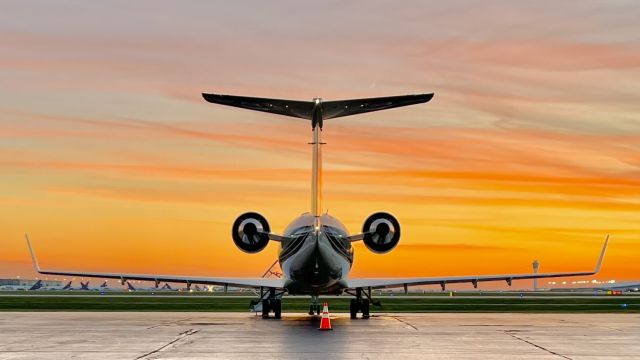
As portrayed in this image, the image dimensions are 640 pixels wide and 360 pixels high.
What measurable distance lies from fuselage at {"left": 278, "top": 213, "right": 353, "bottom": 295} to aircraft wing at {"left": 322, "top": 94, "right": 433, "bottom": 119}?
439 centimetres

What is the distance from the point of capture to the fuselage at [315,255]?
31.9m

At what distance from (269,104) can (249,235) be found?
6.17m

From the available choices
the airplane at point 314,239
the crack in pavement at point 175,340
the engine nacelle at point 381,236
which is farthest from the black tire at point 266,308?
the crack in pavement at point 175,340

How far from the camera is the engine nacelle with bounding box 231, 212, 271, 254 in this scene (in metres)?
35.2

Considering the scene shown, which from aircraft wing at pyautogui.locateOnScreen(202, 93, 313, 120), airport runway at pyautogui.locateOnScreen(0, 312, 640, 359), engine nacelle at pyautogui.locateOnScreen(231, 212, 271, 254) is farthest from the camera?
engine nacelle at pyautogui.locateOnScreen(231, 212, 271, 254)

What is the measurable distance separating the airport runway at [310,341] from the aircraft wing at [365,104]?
8.62 metres

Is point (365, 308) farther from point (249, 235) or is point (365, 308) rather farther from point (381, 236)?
point (249, 235)

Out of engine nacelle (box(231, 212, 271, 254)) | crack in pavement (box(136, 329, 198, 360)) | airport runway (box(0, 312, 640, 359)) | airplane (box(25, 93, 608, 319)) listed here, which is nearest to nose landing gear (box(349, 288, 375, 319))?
airplane (box(25, 93, 608, 319))

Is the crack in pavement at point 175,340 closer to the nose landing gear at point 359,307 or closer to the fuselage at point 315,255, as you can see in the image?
the fuselage at point 315,255

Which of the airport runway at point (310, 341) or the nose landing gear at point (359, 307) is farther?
the nose landing gear at point (359, 307)

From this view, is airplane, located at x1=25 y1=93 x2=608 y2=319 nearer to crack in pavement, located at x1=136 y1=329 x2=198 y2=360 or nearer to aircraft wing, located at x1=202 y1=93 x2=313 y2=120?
aircraft wing, located at x1=202 y1=93 x2=313 y2=120

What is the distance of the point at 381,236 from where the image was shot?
3541 centimetres

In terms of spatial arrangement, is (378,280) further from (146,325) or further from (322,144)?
(146,325)

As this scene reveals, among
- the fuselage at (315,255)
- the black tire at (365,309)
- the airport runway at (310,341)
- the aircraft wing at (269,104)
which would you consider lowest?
the airport runway at (310,341)
